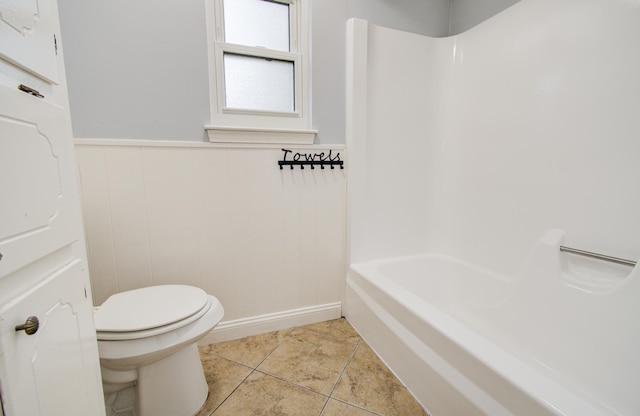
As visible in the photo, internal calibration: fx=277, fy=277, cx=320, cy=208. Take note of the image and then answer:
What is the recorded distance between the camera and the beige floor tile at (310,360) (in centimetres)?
133

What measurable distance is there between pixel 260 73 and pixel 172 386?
1590mm

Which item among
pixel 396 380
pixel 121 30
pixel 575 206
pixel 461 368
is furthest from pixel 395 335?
pixel 121 30

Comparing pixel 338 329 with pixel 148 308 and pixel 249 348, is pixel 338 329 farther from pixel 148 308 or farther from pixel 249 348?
pixel 148 308

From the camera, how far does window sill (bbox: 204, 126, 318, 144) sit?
56.8 inches

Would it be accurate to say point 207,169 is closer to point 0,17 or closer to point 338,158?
point 338,158

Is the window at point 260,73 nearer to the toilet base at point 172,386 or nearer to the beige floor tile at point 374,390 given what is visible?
the toilet base at point 172,386

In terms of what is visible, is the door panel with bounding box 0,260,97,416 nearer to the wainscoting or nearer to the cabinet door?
the cabinet door

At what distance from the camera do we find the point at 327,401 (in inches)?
47.6

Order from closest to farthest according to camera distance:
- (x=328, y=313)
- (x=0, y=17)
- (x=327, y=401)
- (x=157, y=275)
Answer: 1. (x=0, y=17)
2. (x=327, y=401)
3. (x=157, y=275)
4. (x=328, y=313)

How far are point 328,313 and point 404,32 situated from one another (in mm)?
1860

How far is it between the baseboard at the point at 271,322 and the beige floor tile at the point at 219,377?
0.13 m

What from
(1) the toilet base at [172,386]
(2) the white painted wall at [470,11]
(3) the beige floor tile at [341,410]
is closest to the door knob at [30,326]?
(1) the toilet base at [172,386]

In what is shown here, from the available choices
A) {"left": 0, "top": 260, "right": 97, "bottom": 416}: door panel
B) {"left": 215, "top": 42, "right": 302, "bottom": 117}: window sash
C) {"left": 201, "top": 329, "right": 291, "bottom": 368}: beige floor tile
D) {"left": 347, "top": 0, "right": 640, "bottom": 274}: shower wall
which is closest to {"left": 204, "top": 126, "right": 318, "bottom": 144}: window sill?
{"left": 215, "top": 42, "right": 302, "bottom": 117}: window sash

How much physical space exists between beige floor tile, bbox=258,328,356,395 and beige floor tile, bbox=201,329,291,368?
44 mm
